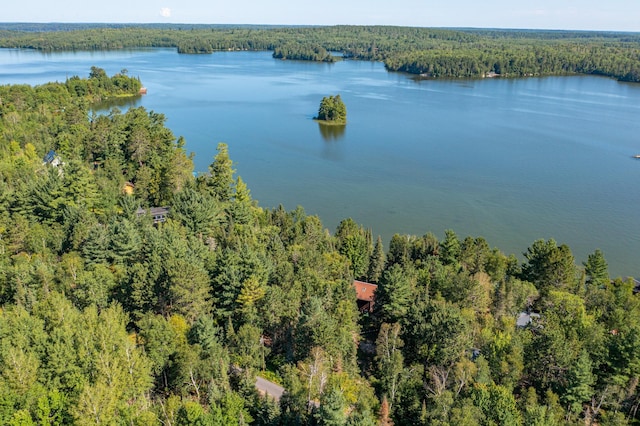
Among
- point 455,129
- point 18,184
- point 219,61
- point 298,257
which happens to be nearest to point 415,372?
point 298,257

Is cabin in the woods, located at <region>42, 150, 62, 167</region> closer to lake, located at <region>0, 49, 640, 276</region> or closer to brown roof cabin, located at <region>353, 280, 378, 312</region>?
lake, located at <region>0, 49, 640, 276</region>

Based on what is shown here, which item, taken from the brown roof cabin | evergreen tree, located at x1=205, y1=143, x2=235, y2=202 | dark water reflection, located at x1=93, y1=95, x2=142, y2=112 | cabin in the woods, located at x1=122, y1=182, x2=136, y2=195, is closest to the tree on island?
dark water reflection, located at x1=93, y1=95, x2=142, y2=112

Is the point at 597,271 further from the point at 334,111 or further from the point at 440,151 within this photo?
the point at 334,111

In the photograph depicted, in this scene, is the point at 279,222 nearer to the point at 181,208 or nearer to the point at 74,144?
the point at 181,208

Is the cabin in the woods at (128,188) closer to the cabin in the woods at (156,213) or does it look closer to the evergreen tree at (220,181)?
the cabin in the woods at (156,213)

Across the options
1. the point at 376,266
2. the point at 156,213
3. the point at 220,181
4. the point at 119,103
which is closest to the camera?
the point at 376,266

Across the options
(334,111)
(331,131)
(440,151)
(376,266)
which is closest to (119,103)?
(334,111)

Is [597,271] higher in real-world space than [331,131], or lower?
lower
